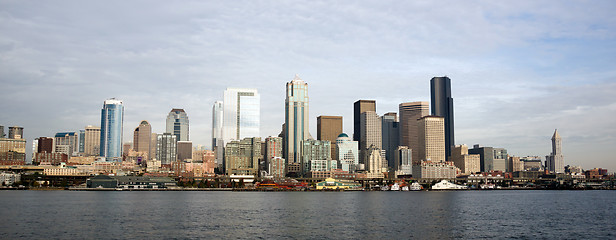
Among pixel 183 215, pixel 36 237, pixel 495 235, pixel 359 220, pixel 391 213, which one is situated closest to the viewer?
pixel 36 237

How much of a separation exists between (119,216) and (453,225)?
5953 cm

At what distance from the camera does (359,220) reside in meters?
96.8

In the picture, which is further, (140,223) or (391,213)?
(391,213)

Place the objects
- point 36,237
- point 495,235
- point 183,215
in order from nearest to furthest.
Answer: point 36,237 → point 495,235 → point 183,215

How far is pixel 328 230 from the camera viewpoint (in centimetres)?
8175

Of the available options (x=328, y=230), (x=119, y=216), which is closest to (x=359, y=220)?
(x=328, y=230)

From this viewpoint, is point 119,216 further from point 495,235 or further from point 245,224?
point 495,235

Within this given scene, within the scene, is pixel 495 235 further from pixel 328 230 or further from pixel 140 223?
pixel 140 223

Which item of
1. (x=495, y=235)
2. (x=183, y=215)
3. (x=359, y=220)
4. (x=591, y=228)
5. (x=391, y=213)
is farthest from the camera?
(x=391, y=213)

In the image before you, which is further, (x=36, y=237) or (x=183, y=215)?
(x=183, y=215)

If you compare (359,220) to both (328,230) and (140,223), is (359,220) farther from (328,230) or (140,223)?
(140,223)

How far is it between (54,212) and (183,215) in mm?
26697

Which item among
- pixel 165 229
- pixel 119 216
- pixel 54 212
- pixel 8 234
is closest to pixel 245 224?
pixel 165 229

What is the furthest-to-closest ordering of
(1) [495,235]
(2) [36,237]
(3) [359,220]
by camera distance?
(3) [359,220] → (1) [495,235] → (2) [36,237]
